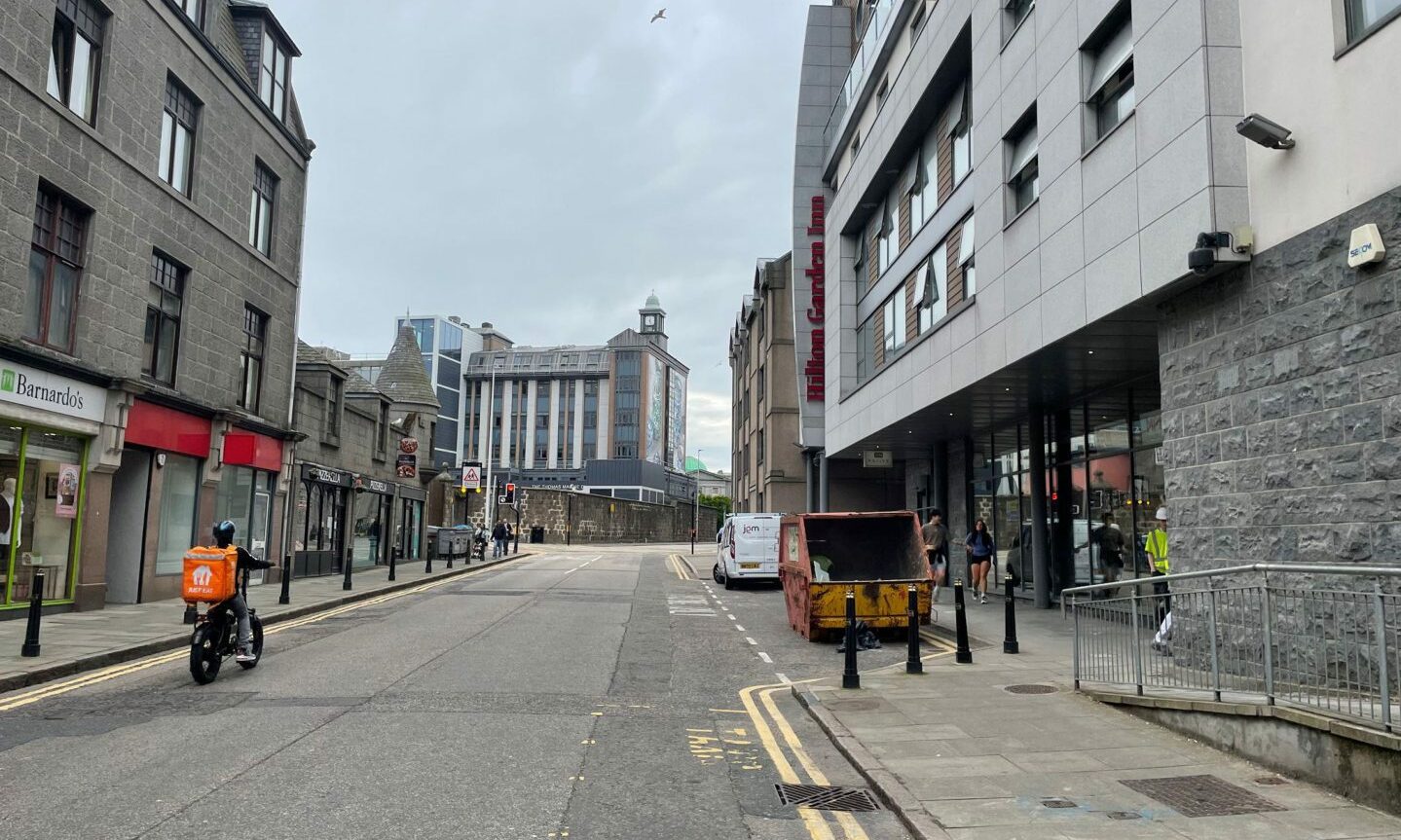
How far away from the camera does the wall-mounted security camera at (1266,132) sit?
9.05 metres

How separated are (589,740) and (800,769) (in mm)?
1713

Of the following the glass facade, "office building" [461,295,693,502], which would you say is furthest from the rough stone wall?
the glass facade

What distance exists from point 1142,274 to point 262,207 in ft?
66.5

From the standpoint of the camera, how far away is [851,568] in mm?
17219

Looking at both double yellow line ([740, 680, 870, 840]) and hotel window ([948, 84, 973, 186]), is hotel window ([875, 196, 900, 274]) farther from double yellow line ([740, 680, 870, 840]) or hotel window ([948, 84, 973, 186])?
double yellow line ([740, 680, 870, 840])

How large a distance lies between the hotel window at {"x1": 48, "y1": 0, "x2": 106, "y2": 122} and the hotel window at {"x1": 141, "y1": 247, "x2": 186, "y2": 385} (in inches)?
127

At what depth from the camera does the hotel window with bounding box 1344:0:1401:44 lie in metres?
8.10

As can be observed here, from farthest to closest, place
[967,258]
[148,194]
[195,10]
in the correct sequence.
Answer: [195,10]
[967,258]
[148,194]

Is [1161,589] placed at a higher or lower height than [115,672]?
higher

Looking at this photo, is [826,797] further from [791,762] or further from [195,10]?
[195,10]

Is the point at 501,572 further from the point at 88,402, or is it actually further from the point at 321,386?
the point at 88,402

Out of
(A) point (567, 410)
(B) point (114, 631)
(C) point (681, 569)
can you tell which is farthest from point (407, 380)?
(A) point (567, 410)

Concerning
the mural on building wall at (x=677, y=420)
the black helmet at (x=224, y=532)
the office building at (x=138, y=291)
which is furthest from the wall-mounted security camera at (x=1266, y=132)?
the mural on building wall at (x=677, y=420)

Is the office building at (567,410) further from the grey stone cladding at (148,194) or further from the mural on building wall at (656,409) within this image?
the grey stone cladding at (148,194)
